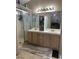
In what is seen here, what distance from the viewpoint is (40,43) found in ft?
4.46

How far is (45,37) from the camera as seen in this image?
4.62ft

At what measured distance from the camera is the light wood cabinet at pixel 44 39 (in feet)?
4.43

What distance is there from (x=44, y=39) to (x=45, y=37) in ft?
0.12

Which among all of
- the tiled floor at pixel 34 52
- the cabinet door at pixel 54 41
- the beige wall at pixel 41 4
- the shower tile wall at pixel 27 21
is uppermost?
the beige wall at pixel 41 4

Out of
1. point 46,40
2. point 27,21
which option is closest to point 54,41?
point 46,40

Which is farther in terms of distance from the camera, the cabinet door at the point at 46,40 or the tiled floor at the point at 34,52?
the cabinet door at the point at 46,40

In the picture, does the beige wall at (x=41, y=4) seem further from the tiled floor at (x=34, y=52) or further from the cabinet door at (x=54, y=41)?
the tiled floor at (x=34, y=52)

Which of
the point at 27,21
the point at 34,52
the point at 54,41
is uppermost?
the point at 27,21

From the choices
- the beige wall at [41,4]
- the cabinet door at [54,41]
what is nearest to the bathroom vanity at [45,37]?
the cabinet door at [54,41]

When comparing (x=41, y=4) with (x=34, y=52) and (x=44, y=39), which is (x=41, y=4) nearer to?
(x=44, y=39)

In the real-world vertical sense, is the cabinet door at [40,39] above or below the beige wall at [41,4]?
below
